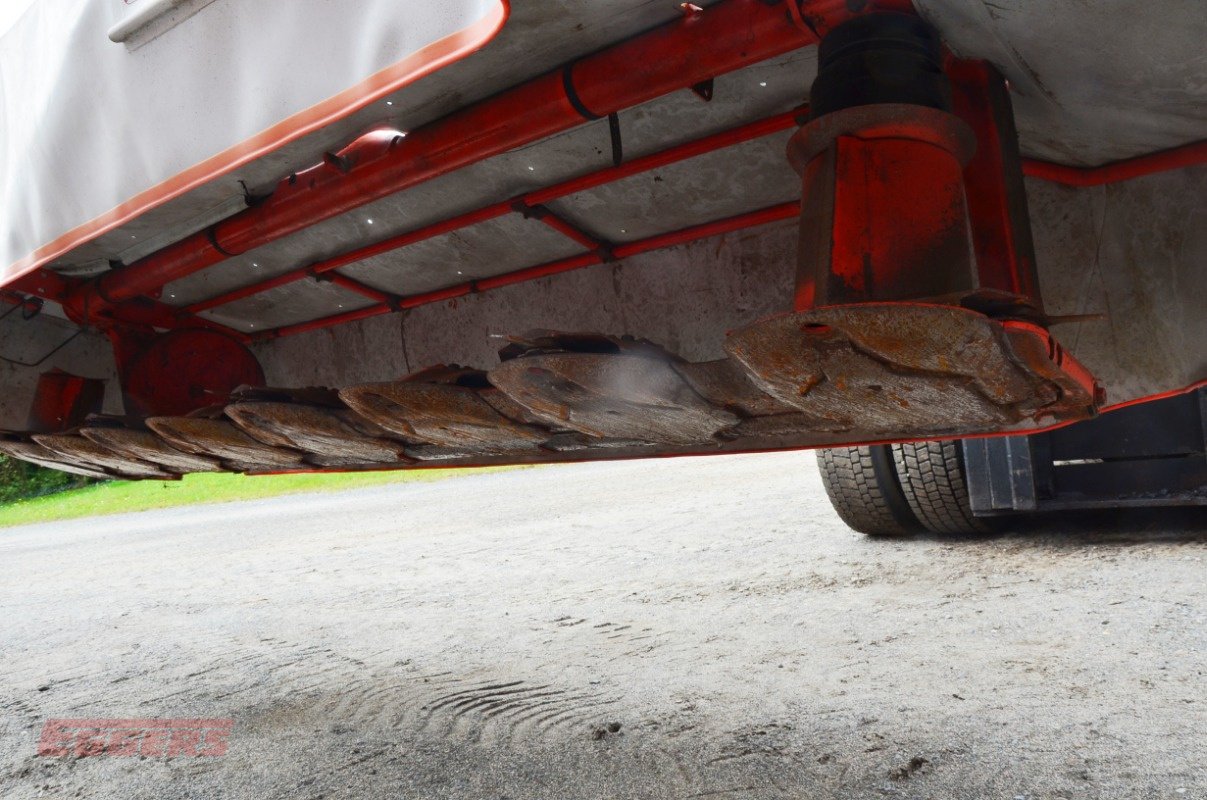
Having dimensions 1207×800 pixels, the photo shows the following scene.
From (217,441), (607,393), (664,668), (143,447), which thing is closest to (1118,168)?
(607,393)

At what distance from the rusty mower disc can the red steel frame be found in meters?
0.06

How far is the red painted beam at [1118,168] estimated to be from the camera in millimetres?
1826

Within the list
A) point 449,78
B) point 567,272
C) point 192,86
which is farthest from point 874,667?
point 192,86

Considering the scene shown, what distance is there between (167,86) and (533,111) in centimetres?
61

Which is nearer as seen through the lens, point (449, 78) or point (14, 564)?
point (449, 78)

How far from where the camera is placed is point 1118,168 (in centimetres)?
191

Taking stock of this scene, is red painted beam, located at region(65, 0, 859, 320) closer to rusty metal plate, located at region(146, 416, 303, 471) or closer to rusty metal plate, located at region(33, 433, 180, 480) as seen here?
rusty metal plate, located at region(146, 416, 303, 471)

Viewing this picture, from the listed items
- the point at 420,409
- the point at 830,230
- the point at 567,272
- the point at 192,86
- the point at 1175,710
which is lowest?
the point at 1175,710

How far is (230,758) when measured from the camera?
2504 millimetres

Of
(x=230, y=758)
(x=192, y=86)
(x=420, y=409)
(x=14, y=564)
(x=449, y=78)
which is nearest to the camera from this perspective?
(x=192, y=86)

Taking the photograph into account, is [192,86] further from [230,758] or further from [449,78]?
[230,758]

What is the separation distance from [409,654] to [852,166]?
271cm

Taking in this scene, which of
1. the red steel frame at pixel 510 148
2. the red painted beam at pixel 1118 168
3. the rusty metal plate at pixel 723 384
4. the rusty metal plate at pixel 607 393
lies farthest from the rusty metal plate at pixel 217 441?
the red painted beam at pixel 1118 168

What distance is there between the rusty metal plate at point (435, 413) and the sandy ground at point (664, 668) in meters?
0.82
